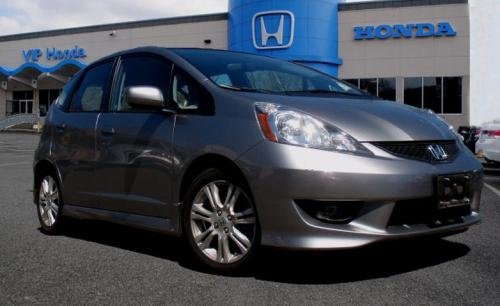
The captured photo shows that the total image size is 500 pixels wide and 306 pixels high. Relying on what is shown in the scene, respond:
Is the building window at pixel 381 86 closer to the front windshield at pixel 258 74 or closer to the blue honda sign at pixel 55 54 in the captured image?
the blue honda sign at pixel 55 54

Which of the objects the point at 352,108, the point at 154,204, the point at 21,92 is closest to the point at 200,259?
the point at 154,204

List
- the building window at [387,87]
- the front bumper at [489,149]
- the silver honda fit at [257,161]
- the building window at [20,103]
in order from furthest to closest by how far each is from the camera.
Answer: the building window at [20,103]
the building window at [387,87]
the front bumper at [489,149]
the silver honda fit at [257,161]

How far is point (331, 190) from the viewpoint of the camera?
329 centimetres

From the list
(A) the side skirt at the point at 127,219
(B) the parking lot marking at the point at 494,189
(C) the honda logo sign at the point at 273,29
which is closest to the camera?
(A) the side skirt at the point at 127,219

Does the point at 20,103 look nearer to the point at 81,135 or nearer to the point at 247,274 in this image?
the point at 81,135

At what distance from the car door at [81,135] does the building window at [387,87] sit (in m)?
29.0

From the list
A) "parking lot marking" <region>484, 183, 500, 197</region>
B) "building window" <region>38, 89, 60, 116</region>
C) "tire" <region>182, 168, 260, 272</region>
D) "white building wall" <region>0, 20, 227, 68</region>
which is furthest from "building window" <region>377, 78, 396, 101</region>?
"tire" <region>182, 168, 260, 272</region>

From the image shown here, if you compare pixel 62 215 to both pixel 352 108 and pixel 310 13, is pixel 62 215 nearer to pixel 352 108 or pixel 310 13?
pixel 352 108

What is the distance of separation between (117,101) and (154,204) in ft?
3.50

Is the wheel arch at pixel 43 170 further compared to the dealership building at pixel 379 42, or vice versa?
the dealership building at pixel 379 42

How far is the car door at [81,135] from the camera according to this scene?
4.79m

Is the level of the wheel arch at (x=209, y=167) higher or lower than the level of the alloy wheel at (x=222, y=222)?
higher

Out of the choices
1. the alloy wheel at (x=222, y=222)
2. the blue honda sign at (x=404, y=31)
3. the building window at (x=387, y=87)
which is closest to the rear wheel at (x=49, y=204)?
the alloy wheel at (x=222, y=222)

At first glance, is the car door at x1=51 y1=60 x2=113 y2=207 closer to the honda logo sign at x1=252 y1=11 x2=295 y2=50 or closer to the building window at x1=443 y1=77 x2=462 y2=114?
the honda logo sign at x1=252 y1=11 x2=295 y2=50
